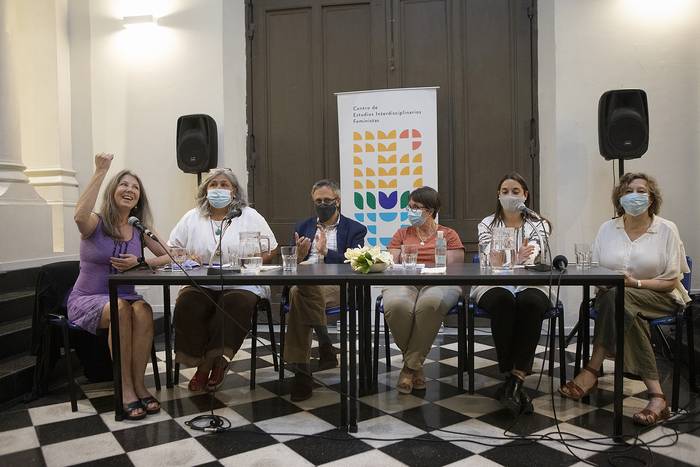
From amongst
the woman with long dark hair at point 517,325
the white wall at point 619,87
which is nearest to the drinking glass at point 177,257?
the woman with long dark hair at point 517,325

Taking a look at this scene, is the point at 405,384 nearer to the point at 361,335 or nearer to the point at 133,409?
the point at 361,335

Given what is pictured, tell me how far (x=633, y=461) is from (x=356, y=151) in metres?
3.22

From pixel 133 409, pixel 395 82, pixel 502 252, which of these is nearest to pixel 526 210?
pixel 502 252

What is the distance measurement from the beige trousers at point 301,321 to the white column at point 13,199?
2.24 meters

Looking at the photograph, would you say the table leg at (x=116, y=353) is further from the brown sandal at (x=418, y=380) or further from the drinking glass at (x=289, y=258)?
the brown sandal at (x=418, y=380)

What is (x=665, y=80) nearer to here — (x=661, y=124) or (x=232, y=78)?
(x=661, y=124)

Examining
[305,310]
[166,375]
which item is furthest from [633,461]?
[166,375]

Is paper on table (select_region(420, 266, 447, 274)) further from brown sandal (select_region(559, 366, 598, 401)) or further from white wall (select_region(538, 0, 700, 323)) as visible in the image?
white wall (select_region(538, 0, 700, 323))

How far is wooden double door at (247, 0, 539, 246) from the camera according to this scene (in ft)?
15.9

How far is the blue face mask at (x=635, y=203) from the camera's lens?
2871mm

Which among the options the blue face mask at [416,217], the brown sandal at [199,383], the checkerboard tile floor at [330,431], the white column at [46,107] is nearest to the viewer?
the checkerboard tile floor at [330,431]

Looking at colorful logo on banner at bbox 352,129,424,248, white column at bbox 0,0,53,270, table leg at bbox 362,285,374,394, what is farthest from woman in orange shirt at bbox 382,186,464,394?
white column at bbox 0,0,53,270

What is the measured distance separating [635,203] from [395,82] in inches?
101

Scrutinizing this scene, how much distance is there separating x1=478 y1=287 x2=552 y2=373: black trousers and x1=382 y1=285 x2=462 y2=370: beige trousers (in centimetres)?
26
